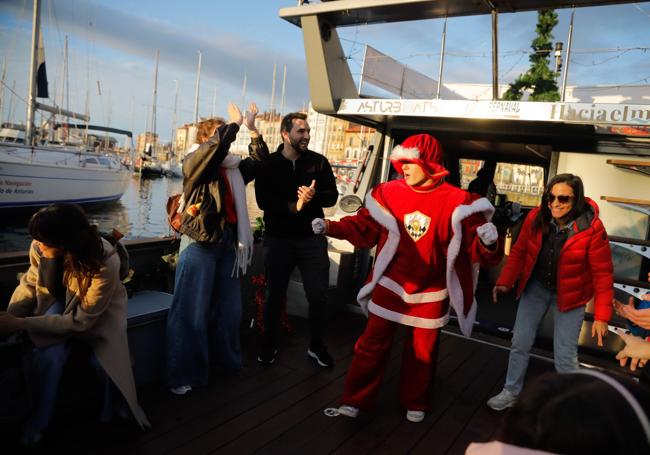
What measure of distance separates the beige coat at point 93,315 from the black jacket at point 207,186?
1.90ft

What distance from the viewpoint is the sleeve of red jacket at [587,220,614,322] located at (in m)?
3.03

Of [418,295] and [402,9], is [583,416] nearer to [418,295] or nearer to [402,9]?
[418,295]

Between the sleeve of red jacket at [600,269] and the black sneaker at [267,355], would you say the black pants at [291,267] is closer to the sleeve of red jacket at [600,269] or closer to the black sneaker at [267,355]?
the black sneaker at [267,355]

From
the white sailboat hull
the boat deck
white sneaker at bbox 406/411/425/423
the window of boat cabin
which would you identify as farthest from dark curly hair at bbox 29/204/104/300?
the white sailboat hull

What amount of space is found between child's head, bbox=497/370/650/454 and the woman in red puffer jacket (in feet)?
8.36

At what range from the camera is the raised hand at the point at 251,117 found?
3332mm

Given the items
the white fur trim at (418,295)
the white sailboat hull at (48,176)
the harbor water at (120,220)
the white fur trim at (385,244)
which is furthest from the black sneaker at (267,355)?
the white sailboat hull at (48,176)

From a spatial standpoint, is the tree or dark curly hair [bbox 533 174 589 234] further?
the tree

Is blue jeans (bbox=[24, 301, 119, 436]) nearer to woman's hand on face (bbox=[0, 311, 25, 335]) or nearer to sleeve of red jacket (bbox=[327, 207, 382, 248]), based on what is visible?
woman's hand on face (bbox=[0, 311, 25, 335])

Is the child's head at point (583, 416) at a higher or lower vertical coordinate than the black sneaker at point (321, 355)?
higher

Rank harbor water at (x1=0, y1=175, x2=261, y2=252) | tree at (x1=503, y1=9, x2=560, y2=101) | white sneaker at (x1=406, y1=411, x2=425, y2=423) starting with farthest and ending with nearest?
tree at (x1=503, y1=9, x2=560, y2=101) → harbor water at (x1=0, y1=175, x2=261, y2=252) → white sneaker at (x1=406, y1=411, x2=425, y2=423)

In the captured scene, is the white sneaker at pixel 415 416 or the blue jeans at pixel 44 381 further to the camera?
the white sneaker at pixel 415 416

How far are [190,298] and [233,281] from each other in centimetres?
34

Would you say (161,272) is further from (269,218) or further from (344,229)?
(344,229)
